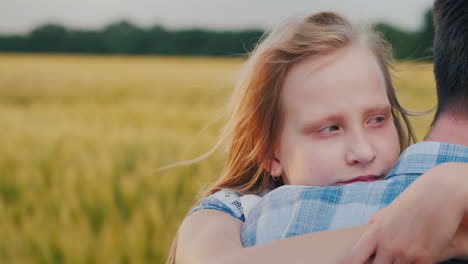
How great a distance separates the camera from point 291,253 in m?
0.87

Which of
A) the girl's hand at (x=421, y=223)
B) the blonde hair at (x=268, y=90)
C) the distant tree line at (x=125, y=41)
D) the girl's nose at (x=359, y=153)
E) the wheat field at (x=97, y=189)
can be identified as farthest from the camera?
the distant tree line at (x=125, y=41)

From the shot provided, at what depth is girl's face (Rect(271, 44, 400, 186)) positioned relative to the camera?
1.26 meters

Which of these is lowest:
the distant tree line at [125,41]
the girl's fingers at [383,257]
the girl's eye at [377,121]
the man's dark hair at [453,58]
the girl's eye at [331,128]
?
the distant tree line at [125,41]

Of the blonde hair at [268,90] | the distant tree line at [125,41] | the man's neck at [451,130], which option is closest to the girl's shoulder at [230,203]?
the blonde hair at [268,90]

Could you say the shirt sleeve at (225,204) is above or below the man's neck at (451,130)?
below

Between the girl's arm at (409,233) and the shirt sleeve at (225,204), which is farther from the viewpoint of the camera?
the shirt sleeve at (225,204)

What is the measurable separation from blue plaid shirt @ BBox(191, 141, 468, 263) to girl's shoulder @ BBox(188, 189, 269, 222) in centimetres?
22

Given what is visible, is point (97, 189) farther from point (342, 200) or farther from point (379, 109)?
point (342, 200)

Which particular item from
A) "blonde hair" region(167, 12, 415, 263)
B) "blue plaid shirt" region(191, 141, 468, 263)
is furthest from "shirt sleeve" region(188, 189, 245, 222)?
"blue plaid shirt" region(191, 141, 468, 263)

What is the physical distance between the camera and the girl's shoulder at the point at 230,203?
130 centimetres

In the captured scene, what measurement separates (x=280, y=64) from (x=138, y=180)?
2.07m

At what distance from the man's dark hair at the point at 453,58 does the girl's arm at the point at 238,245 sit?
1.08 ft

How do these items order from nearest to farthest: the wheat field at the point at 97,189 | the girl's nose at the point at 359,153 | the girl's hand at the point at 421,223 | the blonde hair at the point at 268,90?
the girl's hand at the point at 421,223
the girl's nose at the point at 359,153
the blonde hair at the point at 268,90
the wheat field at the point at 97,189

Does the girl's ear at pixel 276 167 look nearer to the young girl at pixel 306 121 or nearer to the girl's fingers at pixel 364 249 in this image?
the young girl at pixel 306 121
